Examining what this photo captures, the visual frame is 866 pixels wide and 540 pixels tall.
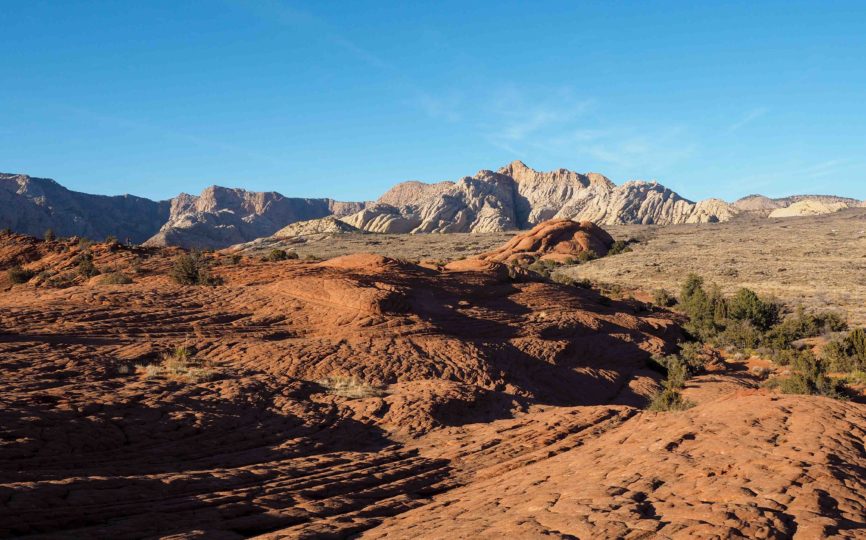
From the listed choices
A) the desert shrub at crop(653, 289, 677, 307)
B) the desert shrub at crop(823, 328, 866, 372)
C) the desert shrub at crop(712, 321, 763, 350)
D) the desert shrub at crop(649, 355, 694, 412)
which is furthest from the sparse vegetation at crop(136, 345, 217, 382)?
the desert shrub at crop(653, 289, 677, 307)

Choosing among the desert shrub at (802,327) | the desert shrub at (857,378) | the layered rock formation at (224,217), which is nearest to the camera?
the desert shrub at (857,378)

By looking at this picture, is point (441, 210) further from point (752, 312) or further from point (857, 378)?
point (857, 378)

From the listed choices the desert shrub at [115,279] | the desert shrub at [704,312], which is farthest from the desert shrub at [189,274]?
the desert shrub at [704,312]

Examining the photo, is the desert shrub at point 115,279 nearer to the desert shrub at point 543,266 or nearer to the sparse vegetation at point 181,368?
the sparse vegetation at point 181,368

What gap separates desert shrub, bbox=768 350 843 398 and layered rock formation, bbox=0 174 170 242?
121 metres

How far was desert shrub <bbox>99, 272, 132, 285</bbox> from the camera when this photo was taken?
22328 mm

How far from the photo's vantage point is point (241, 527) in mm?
7152

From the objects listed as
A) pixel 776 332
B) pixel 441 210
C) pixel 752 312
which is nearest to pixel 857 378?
pixel 776 332

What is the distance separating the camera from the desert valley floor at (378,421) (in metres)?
6.86

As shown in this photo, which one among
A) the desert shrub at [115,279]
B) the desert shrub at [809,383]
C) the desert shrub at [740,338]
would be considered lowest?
the desert shrub at [809,383]

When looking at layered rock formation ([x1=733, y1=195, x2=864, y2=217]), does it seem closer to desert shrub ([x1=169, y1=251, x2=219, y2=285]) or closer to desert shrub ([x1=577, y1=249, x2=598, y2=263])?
desert shrub ([x1=577, y1=249, x2=598, y2=263])

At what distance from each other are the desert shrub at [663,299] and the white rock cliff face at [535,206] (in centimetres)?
8602

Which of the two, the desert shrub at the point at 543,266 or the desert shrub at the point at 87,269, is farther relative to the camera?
the desert shrub at the point at 543,266

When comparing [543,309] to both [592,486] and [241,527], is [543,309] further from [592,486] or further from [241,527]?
[241,527]
